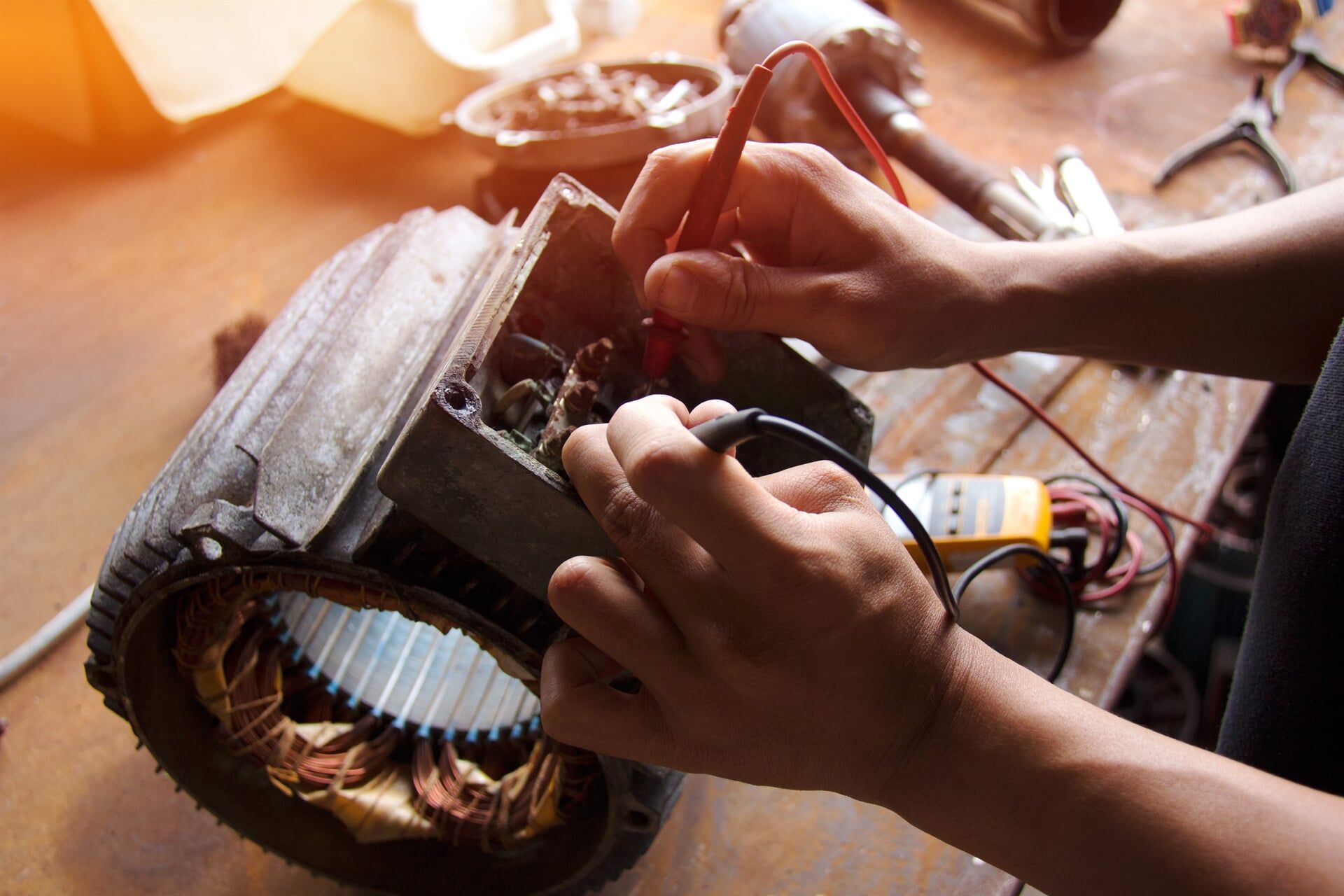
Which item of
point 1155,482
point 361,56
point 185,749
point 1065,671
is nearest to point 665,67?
point 361,56

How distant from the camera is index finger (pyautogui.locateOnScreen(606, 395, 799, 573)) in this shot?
622 millimetres

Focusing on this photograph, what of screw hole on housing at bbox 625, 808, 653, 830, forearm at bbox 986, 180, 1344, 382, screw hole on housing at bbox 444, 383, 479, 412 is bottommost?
screw hole on housing at bbox 625, 808, 653, 830

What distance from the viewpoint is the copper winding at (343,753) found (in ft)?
3.37

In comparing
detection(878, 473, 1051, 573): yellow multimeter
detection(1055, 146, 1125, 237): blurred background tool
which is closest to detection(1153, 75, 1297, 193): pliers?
detection(1055, 146, 1125, 237): blurred background tool

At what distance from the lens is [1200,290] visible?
1.08 m

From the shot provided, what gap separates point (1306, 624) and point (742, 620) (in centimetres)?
65

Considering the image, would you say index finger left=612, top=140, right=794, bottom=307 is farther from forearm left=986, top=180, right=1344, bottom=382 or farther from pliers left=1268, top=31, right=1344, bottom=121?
pliers left=1268, top=31, right=1344, bottom=121

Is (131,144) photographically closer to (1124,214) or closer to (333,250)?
(333,250)

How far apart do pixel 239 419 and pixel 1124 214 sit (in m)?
1.82

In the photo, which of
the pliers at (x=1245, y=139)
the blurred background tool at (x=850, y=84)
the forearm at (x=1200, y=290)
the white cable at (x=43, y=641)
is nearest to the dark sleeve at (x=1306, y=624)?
the forearm at (x=1200, y=290)

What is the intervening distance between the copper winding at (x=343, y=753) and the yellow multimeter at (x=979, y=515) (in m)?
0.57

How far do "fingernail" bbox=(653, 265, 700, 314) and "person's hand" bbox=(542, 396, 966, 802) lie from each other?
0.53ft

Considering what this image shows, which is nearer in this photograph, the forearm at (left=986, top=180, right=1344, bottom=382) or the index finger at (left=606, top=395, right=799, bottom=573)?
the index finger at (left=606, top=395, right=799, bottom=573)

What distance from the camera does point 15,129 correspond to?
7.57 feet
